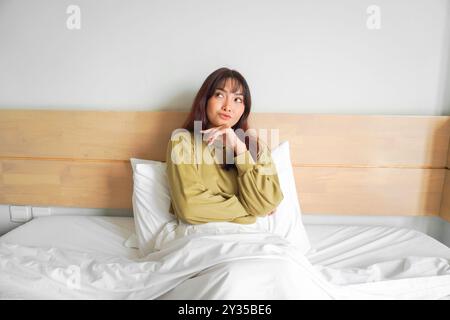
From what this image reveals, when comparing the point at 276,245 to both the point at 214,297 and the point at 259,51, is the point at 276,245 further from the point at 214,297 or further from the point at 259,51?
the point at 259,51

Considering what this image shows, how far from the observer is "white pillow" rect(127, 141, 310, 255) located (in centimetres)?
140

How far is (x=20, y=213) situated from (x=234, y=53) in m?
1.43

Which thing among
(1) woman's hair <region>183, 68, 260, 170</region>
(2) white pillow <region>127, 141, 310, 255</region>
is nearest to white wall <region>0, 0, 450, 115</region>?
(1) woman's hair <region>183, 68, 260, 170</region>

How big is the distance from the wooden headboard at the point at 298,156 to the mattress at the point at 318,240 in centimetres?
10

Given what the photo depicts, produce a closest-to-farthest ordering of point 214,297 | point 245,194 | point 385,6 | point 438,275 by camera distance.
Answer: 1. point 214,297
2. point 438,275
3. point 245,194
4. point 385,6

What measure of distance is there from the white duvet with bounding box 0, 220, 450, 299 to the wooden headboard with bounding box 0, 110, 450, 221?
48 centimetres

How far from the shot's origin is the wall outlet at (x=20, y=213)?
1733 mm

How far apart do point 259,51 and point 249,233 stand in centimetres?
92

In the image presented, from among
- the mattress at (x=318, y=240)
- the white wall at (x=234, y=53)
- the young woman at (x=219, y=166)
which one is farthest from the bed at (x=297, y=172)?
the young woman at (x=219, y=166)

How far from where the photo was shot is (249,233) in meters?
1.20

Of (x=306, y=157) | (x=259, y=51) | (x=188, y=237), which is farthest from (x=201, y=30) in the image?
(x=188, y=237)

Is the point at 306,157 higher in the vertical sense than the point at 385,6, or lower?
lower

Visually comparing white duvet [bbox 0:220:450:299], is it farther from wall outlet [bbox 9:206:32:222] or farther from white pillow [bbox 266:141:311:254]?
wall outlet [bbox 9:206:32:222]

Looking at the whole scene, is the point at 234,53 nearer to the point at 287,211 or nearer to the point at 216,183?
the point at 216,183
